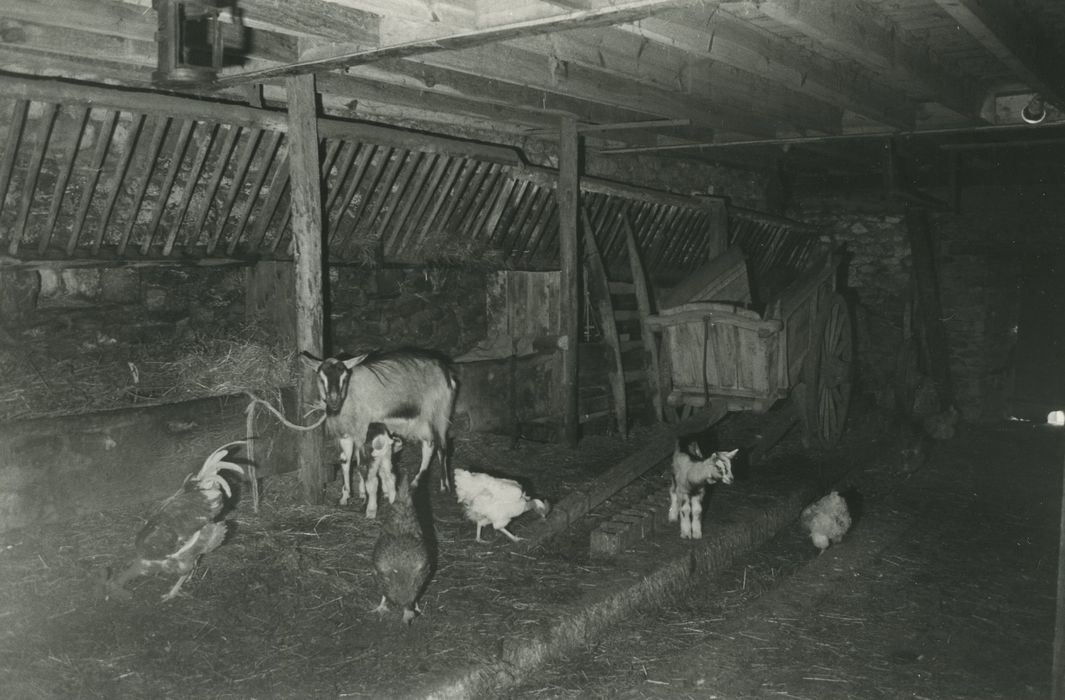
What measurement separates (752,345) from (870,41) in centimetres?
266

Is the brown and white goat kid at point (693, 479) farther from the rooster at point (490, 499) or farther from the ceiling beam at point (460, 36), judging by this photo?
the ceiling beam at point (460, 36)

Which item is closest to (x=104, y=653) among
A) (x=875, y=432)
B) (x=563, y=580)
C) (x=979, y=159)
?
(x=563, y=580)

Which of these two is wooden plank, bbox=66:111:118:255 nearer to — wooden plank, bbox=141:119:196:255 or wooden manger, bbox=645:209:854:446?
wooden plank, bbox=141:119:196:255

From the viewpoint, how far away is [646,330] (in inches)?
328

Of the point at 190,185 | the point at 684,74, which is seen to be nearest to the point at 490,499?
the point at 190,185

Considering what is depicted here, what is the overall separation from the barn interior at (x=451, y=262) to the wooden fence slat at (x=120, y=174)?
16mm

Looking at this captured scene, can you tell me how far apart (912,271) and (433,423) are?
6.96 metres

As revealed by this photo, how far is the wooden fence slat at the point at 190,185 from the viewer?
20.1ft

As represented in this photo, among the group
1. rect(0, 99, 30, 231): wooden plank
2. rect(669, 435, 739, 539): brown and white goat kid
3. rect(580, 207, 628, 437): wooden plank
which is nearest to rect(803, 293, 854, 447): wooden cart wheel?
rect(580, 207, 628, 437): wooden plank

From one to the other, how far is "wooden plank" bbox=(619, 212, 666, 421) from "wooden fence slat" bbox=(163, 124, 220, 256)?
13.7 ft

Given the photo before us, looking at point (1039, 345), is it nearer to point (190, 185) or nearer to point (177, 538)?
point (190, 185)

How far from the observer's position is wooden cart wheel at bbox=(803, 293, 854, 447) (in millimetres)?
7926

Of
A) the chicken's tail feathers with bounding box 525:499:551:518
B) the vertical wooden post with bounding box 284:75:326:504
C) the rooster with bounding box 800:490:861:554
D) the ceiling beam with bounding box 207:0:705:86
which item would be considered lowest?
the rooster with bounding box 800:490:861:554

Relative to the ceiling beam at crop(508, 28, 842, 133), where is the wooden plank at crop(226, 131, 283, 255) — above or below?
below
